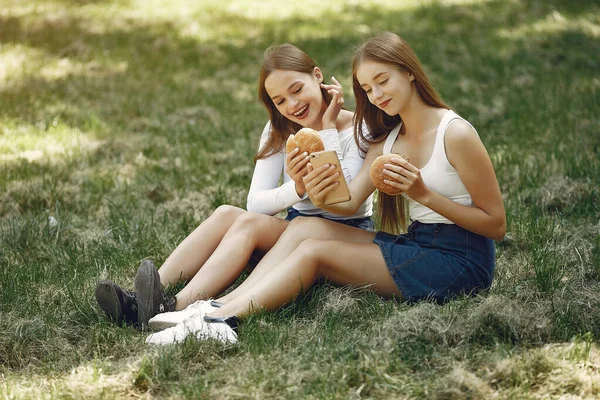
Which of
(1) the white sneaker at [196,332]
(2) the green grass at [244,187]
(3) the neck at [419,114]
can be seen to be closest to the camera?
(2) the green grass at [244,187]

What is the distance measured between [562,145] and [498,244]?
1874 millimetres

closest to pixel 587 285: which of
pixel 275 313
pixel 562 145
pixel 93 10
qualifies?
pixel 275 313

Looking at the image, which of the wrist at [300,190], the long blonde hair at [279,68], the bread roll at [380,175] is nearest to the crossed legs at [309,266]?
the wrist at [300,190]

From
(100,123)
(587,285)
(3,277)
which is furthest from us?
(100,123)

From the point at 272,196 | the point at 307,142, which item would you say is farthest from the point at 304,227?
the point at 307,142

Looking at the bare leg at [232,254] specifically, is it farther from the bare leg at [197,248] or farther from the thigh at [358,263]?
the thigh at [358,263]

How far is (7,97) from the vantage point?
7.38m

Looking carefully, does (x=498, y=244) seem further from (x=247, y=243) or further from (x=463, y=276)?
(x=247, y=243)

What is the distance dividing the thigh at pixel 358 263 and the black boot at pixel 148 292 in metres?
0.67

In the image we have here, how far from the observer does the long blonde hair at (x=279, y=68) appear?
375cm

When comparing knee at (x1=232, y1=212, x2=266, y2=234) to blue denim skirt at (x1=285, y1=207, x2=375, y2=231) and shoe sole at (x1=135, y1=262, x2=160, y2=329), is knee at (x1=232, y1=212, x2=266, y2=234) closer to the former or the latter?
blue denim skirt at (x1=285, y1=207, x2=375, y2=231)

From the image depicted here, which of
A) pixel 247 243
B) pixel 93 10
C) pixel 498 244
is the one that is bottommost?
pixel 498 244

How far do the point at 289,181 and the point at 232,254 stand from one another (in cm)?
47

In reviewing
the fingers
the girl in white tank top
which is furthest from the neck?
the fingers
